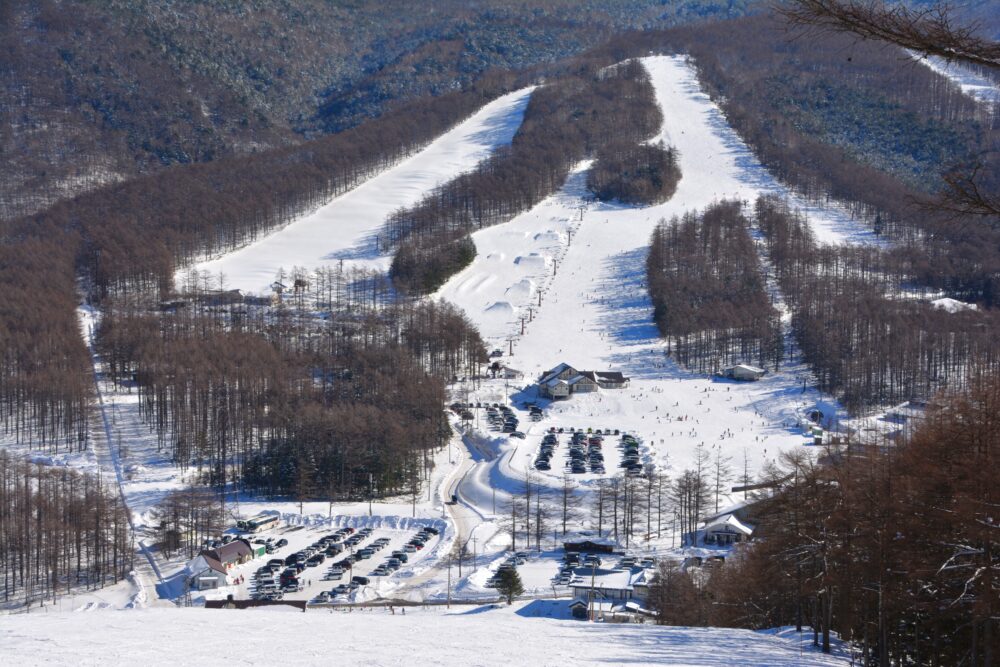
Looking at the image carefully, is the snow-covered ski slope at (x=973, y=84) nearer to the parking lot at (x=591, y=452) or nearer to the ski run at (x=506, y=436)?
the ski run at (x=506, y=436)

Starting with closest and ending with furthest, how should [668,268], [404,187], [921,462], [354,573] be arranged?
[921,462], [354,573], [668,268], [404,187]

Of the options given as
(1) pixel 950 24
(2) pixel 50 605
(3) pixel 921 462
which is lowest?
(2) pixel 50 605

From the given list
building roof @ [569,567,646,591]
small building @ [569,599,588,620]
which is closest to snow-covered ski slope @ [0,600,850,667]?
small building @ [569,599,588,620]

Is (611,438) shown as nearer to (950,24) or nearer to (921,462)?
(921,462)

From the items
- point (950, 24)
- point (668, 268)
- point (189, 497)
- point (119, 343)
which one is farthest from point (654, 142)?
point (950, 24)

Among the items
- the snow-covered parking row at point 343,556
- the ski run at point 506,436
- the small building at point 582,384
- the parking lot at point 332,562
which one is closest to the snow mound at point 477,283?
the ski run at point 506,436

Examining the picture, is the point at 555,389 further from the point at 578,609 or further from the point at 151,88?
the point at 151,88
